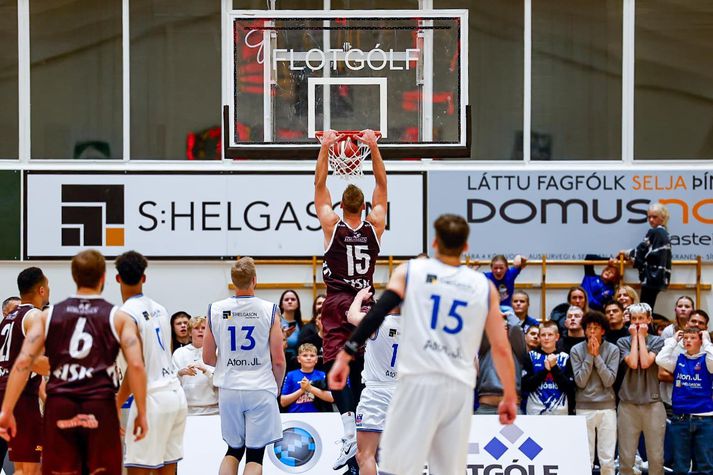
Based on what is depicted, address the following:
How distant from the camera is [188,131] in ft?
54.1

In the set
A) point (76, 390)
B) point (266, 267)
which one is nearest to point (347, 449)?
point (76, 390)

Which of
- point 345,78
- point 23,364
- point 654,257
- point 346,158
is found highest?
point 345,78

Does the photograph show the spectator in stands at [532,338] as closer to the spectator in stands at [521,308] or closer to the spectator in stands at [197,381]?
the spectator in stands at [521,308]

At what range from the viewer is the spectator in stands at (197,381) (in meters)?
12.4

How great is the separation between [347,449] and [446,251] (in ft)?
12.4

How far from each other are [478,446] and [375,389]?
95.5 inches

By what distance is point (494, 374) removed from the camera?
12.3 meters

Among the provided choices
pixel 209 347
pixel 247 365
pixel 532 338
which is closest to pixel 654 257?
pixel 532 338

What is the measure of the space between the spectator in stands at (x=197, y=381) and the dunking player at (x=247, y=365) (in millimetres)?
2976

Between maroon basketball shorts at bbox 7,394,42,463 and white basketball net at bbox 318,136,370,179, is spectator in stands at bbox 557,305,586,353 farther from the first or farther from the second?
maroon basketball shorts at bbox 7,394,42,463

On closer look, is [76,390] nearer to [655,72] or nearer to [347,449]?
[347,449]

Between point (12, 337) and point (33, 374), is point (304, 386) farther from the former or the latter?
point (12, 337)

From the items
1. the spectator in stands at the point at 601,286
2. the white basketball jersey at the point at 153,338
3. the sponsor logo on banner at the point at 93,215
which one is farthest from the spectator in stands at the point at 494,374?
the sponsor logo on banner at the point at 93,215

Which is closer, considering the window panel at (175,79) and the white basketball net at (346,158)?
the white basketball net at (346,158)
